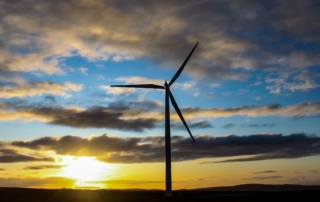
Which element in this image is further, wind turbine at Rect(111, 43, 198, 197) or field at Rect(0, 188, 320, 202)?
field at Rect(0, 188, 320, 202)

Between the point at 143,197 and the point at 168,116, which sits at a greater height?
the point at 168,116

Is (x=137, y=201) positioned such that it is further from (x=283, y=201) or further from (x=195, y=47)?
(x=195, y=47)

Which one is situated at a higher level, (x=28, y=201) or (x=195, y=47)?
(x=195, y=47)

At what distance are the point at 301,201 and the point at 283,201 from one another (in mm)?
3226

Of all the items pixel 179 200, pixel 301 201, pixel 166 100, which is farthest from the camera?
pixel 166 100

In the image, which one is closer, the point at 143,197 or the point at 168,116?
the point at 168,116

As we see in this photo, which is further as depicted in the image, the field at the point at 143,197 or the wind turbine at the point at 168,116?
the field at the point at 143,197

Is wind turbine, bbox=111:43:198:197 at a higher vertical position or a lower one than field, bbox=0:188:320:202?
higher

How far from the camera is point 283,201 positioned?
70125mm

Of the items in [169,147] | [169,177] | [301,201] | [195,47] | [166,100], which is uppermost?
[195,47]

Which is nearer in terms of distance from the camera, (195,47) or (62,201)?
(62,201)

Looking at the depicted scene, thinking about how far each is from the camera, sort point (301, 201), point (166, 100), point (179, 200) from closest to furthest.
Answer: point (301, 201)
point (179, 200)
point (166, 100)

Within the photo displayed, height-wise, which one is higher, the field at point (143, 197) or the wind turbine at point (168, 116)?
the wind turbine at point (168, 116)

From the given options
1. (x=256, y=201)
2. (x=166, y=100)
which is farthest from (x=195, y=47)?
(x=256, y=201)
